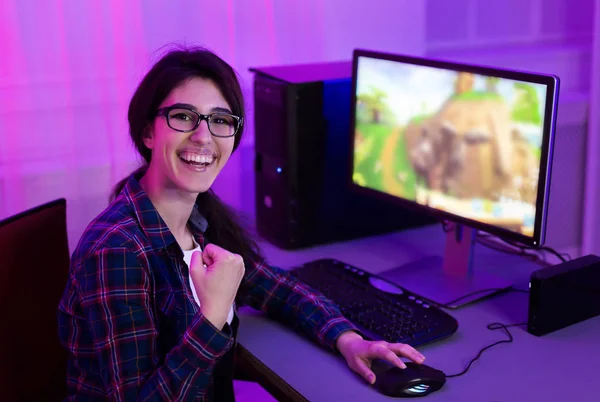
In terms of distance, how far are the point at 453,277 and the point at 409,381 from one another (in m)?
0.52

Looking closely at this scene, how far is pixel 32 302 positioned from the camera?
148cm

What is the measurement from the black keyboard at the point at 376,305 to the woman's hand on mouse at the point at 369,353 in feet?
0.23

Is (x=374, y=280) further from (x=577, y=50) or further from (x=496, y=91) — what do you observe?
(x=577, y=50)

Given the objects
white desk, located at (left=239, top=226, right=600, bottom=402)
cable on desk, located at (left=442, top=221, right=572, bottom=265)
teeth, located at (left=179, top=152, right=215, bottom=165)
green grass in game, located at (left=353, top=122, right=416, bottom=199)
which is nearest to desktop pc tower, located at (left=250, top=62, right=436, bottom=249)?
green grass in game, located at (left=353, top=122, right=416, bottom=199)

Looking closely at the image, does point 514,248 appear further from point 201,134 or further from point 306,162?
point 201,134

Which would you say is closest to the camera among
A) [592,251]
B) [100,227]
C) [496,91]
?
[100,227]

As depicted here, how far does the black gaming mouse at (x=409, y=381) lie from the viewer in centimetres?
128

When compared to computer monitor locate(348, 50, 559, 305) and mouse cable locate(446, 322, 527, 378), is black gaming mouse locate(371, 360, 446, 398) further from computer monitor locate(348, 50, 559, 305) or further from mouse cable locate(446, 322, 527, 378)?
computer monitor locate(348, 50, 559, 305)

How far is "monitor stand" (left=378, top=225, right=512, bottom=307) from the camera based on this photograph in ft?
5.46

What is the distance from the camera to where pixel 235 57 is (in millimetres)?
2242

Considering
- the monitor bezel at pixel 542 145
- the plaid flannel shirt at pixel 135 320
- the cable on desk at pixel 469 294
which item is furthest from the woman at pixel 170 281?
the monitor bezel at pixel 542 145

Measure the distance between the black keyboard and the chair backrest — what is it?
1.79 ft

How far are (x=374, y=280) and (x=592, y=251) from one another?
160cm

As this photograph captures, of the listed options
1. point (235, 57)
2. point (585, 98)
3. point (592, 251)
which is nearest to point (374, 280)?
point (235, 57)
